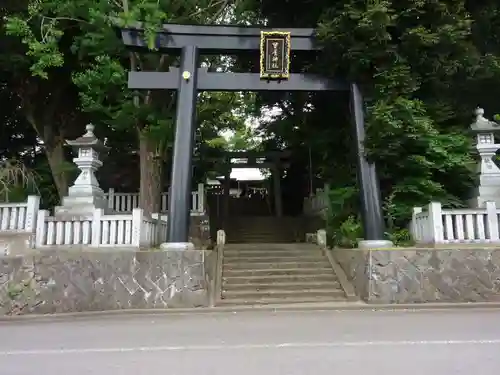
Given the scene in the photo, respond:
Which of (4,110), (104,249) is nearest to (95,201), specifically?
(104,249)

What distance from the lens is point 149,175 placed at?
12430mm

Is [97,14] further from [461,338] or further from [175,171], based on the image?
[461,338]

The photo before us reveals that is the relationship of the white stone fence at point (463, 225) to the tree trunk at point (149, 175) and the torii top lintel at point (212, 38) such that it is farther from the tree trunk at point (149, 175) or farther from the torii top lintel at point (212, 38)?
the tree trunk at point (149, 175)

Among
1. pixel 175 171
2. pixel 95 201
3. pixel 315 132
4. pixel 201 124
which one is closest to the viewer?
pixel 175 171

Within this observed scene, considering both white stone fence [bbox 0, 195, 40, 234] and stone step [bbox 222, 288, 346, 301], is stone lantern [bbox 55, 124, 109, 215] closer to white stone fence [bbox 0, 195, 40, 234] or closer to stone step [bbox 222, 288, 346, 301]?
white stone fence [bbox 0, 195, 40, 234]

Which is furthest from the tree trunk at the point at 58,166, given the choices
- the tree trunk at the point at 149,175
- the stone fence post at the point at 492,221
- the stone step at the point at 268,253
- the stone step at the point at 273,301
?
the stone fence post at the point at 492,221

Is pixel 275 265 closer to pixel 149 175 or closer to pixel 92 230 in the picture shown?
pixel 92 230

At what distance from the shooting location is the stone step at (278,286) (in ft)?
30.9

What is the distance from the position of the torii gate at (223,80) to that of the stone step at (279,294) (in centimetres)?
137

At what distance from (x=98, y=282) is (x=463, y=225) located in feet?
26.4

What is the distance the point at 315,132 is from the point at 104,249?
7521 mm

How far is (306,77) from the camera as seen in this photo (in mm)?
10422

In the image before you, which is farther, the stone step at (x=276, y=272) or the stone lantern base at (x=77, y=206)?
the stone step at (x=276, y=272)

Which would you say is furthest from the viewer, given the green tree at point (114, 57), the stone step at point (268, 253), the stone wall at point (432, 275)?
the stone step at point (268, 253)
